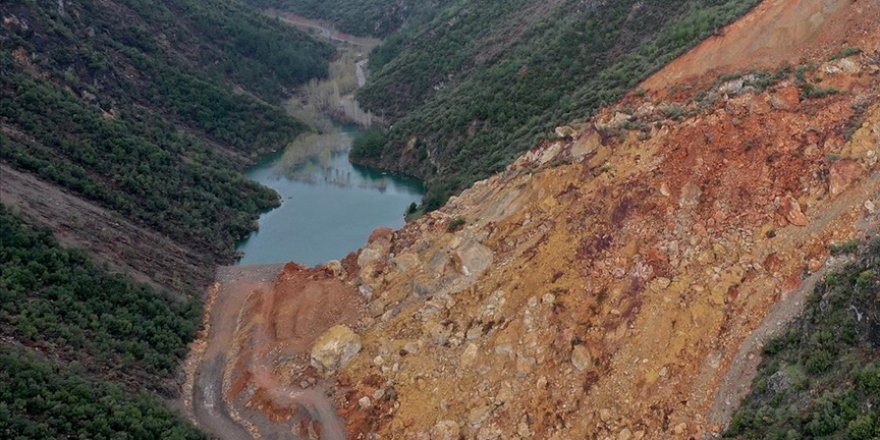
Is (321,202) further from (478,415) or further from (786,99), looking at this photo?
(786,99)

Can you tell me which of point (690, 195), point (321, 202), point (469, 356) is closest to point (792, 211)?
point (690, 195)

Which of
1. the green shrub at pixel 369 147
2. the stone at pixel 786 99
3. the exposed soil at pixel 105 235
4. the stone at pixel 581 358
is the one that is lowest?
the stone at pixel 581 358

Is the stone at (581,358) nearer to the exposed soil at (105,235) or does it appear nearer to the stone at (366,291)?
the stone at (366,291)

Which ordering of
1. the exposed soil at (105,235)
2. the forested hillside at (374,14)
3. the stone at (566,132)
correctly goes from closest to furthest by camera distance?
the stone at (566,132) → the exposed soil at (105,235) → the forested hillside at (374,14)

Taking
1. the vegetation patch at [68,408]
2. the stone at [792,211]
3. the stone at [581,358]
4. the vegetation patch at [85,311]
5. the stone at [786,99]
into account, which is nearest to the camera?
the vegetation patch at [68,408]

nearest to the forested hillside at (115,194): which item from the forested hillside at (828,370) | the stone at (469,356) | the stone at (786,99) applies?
the stone at (469,356)

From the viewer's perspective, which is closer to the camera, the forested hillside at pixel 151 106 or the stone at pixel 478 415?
the stone at pixel 478 415

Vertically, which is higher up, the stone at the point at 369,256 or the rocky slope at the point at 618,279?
the stone at the point at 369,256
